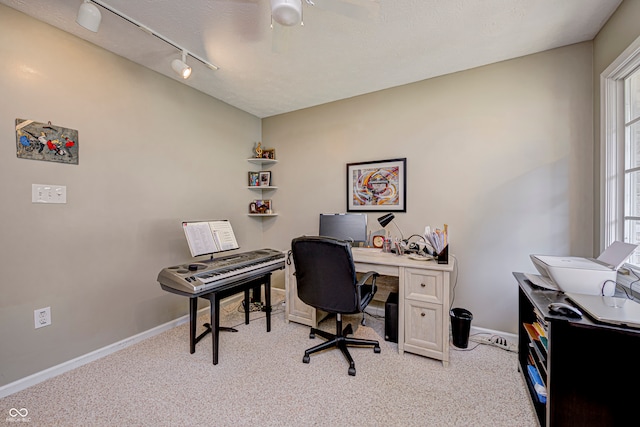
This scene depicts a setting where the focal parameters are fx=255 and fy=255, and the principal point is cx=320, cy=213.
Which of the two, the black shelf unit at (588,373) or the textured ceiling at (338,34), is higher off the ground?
the textured ceiling at (338,34)

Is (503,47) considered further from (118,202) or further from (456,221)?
(118,202)

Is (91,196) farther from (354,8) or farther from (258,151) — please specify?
(354,8)

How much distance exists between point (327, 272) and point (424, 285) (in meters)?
0.80

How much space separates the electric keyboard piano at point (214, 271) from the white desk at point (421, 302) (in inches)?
35.0

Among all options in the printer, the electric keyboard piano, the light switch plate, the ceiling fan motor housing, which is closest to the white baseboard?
the electric keyboard piano

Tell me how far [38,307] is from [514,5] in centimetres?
372

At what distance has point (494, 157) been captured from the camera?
2262 millimetres

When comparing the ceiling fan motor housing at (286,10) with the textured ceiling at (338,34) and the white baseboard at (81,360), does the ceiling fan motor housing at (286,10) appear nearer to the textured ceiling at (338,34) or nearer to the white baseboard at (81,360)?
the textured ceiling at (338,34)

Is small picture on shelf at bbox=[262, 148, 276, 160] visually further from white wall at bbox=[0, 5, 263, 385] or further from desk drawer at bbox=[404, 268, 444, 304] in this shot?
desk drawer at bbox=[404, 268, 444, 304]

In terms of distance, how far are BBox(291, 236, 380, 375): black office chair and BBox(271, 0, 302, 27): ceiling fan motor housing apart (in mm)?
1302

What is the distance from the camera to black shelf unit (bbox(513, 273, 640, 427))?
3.50ft

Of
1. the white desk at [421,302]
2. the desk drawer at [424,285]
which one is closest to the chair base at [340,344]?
the white desk at [421,302]

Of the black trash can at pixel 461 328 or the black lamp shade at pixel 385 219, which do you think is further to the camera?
the black lamp shade at pixel 385 219

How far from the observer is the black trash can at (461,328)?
83.0 inches
